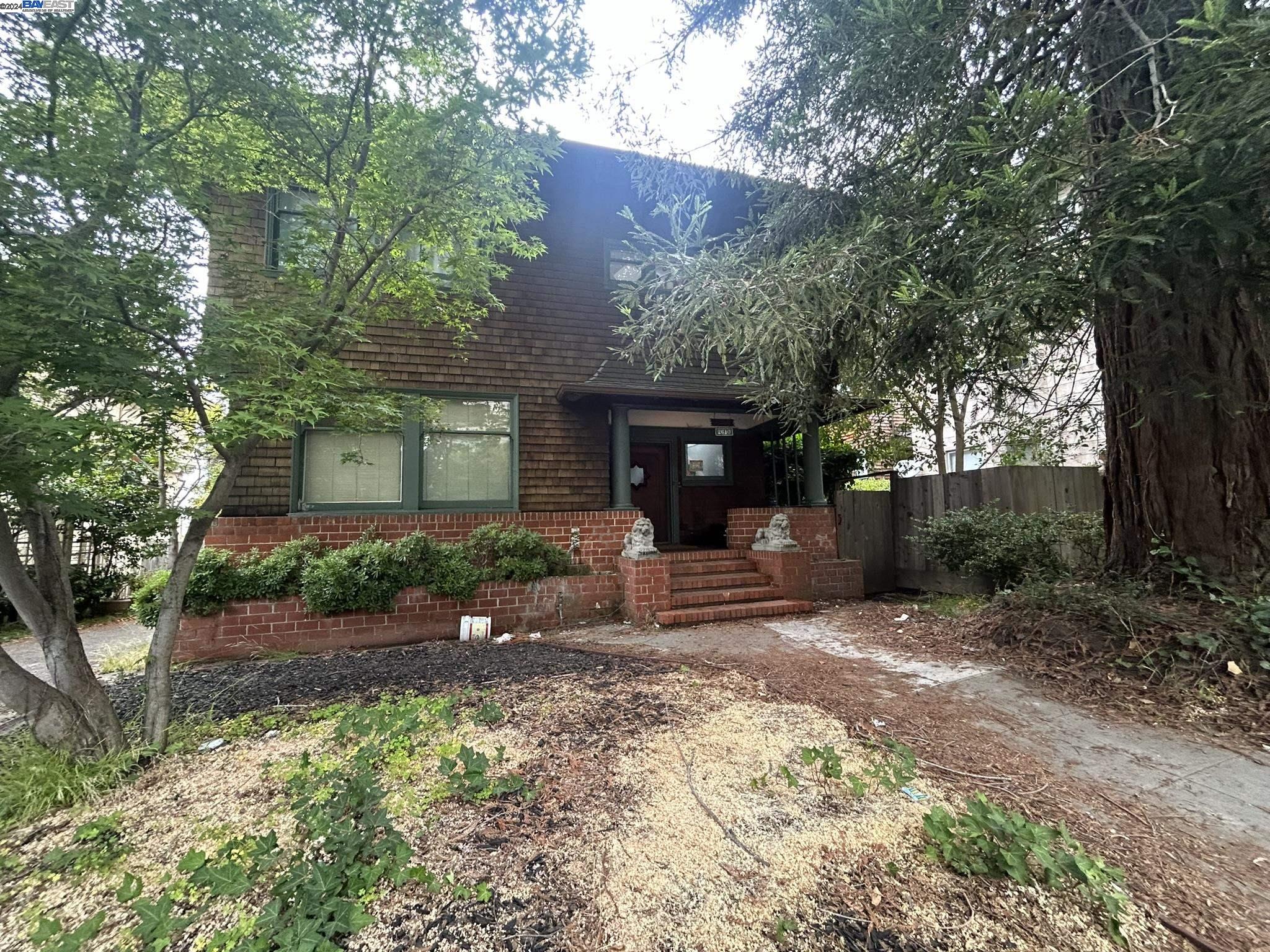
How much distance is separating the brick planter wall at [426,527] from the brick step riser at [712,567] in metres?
0.79

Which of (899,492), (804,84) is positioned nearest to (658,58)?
(804,84)

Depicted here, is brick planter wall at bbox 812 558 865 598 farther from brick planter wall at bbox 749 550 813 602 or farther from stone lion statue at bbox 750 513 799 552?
stone lion statue at bbox 750 513 799 552

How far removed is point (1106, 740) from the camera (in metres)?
2.75

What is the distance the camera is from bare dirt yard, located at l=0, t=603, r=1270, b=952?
154 centimetres

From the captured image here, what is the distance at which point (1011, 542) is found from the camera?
5.78 metres

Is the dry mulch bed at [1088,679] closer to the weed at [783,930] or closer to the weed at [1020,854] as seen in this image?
the weed at [1020,854]

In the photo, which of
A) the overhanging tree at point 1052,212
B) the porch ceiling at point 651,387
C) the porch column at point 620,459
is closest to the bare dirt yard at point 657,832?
the overhanging tree at point 1052,212

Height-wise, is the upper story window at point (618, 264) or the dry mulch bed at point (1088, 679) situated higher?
the upper story window at point (618, 264)

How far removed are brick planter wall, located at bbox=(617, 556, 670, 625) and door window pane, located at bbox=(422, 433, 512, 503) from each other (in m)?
1.96

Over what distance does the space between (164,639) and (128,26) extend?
3.14 m

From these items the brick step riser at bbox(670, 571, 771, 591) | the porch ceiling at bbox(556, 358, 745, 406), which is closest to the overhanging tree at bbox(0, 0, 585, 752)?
the porch ceiling at bbox(556, 358, 745, 406)

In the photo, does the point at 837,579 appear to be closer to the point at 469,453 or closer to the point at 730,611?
the point at 730,611

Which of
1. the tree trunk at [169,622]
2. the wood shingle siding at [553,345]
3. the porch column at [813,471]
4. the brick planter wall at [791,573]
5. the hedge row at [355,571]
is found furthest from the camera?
the porch column at [813,471]

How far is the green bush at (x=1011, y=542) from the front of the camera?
535 centimetres
